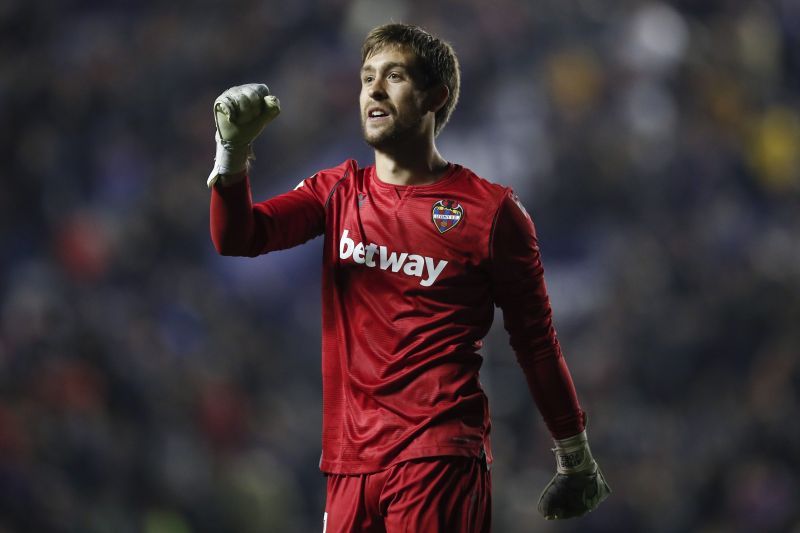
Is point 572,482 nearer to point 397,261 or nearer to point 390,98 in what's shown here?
point 397,261

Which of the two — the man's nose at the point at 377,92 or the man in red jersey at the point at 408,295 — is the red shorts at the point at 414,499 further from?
the man's nose at the point at 377,92

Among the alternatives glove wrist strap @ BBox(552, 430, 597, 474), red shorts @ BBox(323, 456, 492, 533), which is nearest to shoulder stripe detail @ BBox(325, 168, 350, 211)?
red shorts @ BBox(323, 456, 492, 533)

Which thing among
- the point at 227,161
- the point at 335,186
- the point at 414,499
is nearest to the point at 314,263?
the point at 335,186

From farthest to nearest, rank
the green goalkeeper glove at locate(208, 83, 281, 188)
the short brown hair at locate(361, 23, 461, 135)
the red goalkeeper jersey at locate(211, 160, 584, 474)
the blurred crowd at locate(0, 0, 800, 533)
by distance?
the blurred crowd at locate(0, 0, 800, 533) → the short brown hair at locate(361, 23, 461, 135) → the red goalkeeper jersey at locate(211, 160, 584, 474) → the green goalkeeper glove at locate(208, 83, 281, 188)

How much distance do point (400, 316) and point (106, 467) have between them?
359cm

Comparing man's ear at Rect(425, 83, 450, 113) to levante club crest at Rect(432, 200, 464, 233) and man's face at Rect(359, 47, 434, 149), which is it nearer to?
man's face at Rect(359, 47, 434, 149)

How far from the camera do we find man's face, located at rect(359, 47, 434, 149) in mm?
3178

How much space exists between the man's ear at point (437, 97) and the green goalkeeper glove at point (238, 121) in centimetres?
51

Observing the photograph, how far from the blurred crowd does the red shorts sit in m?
3.21

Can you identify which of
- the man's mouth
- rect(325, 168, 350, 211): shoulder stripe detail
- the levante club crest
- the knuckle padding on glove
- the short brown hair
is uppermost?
the short brown hair

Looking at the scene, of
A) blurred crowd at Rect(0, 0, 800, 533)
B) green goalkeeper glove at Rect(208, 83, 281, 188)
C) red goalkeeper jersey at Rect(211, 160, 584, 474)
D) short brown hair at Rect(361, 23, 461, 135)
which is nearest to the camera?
green goalkeeper glove at Rect(208, 83, 281, 188)

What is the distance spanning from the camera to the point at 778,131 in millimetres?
9453

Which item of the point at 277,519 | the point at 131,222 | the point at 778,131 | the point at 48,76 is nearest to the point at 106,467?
the point at 277,519

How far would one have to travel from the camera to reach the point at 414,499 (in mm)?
2930
